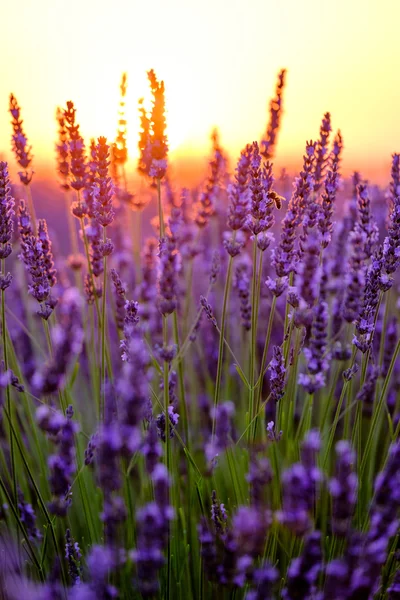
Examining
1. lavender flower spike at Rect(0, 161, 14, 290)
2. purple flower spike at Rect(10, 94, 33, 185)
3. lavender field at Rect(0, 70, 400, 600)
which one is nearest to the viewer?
lavender field at Rect(0, 70, 400, 600)

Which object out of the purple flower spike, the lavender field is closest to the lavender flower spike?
the lavender field

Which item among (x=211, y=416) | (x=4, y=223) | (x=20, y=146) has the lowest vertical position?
(x=211, y=416)

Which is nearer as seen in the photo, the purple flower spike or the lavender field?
the lavender field

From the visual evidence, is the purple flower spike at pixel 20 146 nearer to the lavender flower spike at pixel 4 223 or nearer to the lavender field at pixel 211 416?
the lavender field at pixel 211 416

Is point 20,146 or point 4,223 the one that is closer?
point 4,223

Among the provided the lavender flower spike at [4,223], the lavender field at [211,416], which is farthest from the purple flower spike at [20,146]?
the lavender flower spike at [4,223]

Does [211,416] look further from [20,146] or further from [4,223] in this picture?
[20,146]

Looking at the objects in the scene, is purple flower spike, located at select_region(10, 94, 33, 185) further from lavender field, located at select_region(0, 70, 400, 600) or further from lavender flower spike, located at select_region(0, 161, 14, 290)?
lavender flower spike, located at select_region(0, 161, 14, 290)

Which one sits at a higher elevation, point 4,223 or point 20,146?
point 20,146

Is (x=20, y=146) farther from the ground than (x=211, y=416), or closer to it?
farther from the ground

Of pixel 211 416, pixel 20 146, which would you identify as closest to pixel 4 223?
pixel 20 146
